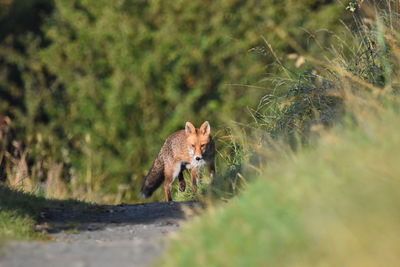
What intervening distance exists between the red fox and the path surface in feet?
7.34

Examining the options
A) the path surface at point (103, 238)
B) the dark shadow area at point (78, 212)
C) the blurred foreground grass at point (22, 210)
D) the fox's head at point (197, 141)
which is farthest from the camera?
the fox's head at point (197, 141)

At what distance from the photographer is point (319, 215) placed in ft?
19.7

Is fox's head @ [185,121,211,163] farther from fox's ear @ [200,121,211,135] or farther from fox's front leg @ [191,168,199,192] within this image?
fox's front leg @ [191,168,199,192]

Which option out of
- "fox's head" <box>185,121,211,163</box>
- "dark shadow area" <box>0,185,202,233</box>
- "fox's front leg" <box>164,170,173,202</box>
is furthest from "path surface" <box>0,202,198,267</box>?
"fox's head" <box>185,121,211,163</box>

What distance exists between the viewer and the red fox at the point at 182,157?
1354 centimetres

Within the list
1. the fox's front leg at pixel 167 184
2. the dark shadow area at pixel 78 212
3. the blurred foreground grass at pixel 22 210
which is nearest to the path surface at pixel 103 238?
the dark shadow area at pixel 78 212

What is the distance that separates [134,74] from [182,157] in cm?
404

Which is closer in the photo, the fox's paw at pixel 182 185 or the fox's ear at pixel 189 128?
the fox's paw at pixel 182 185

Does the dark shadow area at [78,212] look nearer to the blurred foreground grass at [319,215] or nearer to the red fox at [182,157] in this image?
the red fox at [182,157]

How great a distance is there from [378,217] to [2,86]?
13.5 m

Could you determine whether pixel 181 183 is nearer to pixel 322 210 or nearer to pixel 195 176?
pixel 195 176

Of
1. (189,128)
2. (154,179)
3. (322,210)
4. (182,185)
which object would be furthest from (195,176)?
(322,210)

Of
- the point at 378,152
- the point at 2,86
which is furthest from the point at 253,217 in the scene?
the point at 2,86

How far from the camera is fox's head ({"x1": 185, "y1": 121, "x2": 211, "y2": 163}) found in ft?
44.3
